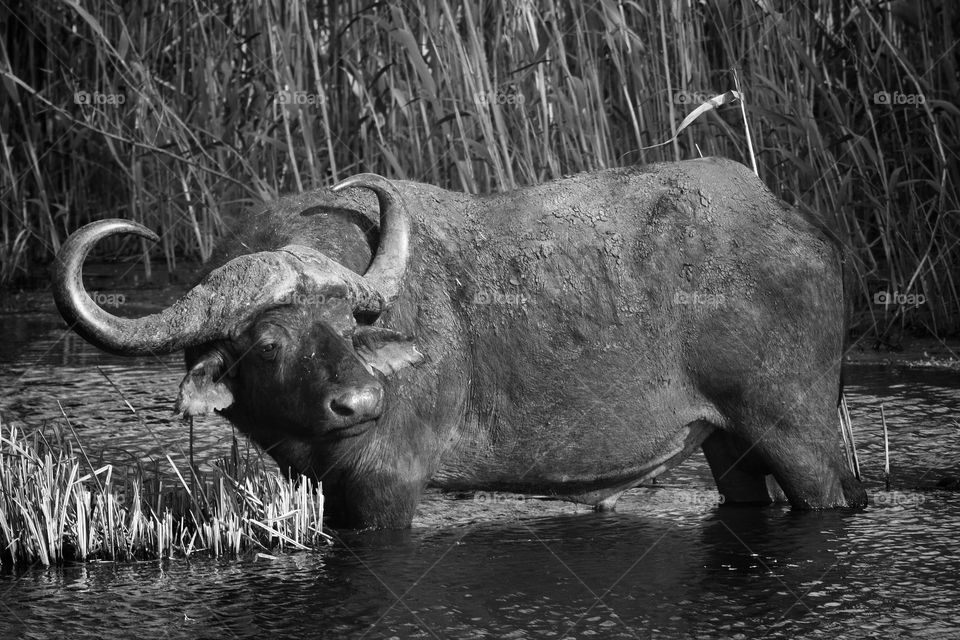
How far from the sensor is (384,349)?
5.33 metres

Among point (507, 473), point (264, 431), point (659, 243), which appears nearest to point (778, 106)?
point (659, 243)

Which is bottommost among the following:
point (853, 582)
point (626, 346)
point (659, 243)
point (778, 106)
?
point (853, 582)

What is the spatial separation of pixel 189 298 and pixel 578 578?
1714 mm

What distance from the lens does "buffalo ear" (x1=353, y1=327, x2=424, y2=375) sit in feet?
17.2

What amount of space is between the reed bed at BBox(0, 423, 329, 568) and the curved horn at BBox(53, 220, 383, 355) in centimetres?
67

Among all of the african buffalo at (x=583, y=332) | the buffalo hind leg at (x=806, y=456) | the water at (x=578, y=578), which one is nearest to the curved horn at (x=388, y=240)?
the african buffalo at (x=583, y=332)

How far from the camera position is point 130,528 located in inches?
211

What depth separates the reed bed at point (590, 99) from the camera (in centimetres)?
816

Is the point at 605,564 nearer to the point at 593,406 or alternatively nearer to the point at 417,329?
the point at 593,406

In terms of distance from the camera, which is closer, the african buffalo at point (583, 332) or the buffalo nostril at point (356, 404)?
the buffalo nostril at point (356, 404)

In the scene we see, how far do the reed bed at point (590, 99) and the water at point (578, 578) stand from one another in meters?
2.19

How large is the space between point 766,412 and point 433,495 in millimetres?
1578

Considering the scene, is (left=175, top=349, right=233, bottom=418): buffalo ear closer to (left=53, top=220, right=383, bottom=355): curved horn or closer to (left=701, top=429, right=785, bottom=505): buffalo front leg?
(left=53, top=220, right=383, bottom=355): curved horn

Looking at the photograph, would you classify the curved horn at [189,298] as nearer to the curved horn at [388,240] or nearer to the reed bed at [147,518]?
the curved horn at [388,240]
